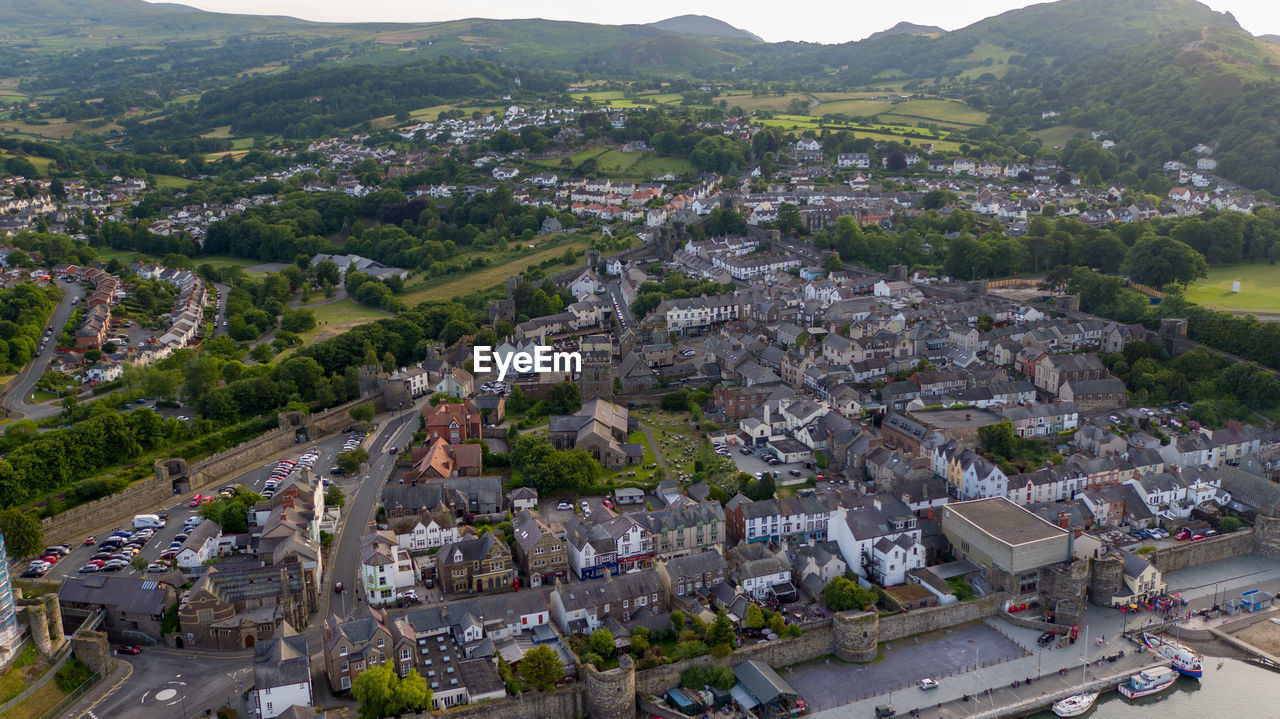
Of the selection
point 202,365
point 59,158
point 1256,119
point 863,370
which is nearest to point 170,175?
point 59,158

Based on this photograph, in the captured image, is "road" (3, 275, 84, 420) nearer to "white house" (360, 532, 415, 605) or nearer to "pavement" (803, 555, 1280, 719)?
"white house" (360, 532, 415, 605)

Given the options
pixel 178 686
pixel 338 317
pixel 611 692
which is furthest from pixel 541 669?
pixel 338 317

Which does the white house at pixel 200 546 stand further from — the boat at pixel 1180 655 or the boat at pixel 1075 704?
the boat at pixel 1180 655

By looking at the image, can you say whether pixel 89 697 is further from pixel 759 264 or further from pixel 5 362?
pixel 759 264

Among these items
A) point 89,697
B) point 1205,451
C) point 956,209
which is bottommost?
point 89,697

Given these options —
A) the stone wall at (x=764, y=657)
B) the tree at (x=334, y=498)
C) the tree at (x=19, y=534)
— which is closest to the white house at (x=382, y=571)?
the tree at (x=334, y=498)

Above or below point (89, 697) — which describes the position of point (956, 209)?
above
